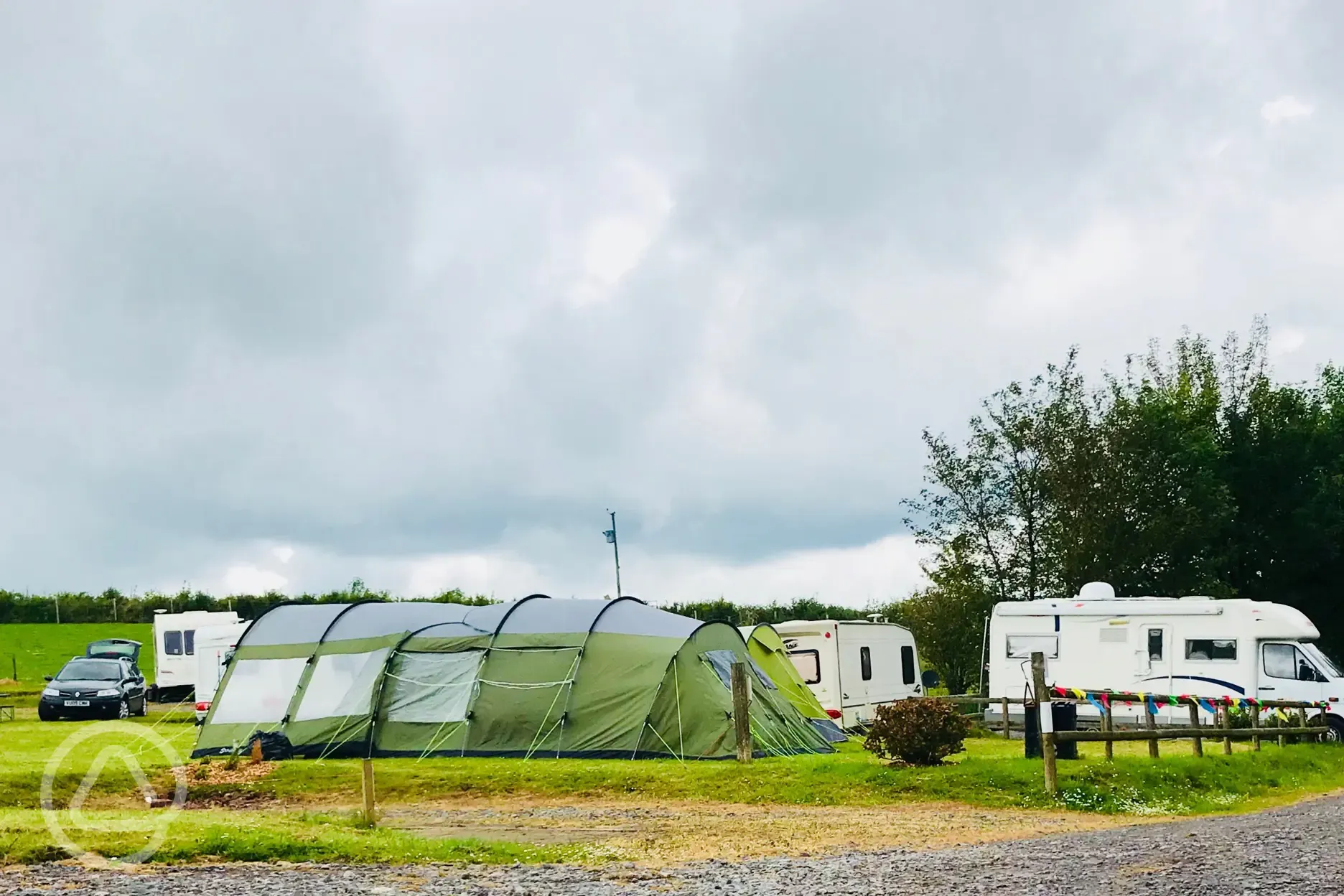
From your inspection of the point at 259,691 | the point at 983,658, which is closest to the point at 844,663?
the point at 983,658

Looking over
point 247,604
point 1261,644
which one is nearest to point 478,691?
point 1261,644

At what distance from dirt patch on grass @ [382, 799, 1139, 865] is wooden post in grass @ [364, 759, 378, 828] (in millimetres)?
564

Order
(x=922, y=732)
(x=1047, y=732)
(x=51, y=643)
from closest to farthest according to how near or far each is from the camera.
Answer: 1. (x=1047, y=732)
2. (x=922, y=732)
3. (x=51, y=643)

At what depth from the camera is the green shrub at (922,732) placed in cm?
1725

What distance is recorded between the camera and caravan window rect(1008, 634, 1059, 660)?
93.3 ft

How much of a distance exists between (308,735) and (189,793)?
4.02m

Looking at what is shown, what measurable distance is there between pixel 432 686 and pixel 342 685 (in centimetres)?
157

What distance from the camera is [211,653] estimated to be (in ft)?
111

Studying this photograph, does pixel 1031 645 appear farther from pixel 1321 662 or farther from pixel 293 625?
pixel 293 625

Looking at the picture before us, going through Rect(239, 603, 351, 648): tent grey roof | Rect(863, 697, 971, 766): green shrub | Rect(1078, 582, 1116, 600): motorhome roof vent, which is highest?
Rect(1078, 582, 1116, 600): motorhome roof vent

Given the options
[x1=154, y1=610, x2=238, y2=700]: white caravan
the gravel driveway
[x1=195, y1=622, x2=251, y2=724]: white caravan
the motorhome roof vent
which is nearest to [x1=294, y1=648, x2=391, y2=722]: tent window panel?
[x1=195, y1=622, x2=251, y2=724]: white caravan

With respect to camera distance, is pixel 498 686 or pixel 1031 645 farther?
pixel 1031 645

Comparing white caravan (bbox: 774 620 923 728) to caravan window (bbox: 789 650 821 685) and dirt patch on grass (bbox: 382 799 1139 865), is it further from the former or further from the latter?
dirt patch on grass (bbox: 382 799 1139 865)

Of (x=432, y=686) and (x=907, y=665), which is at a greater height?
(x=432, y=686)
